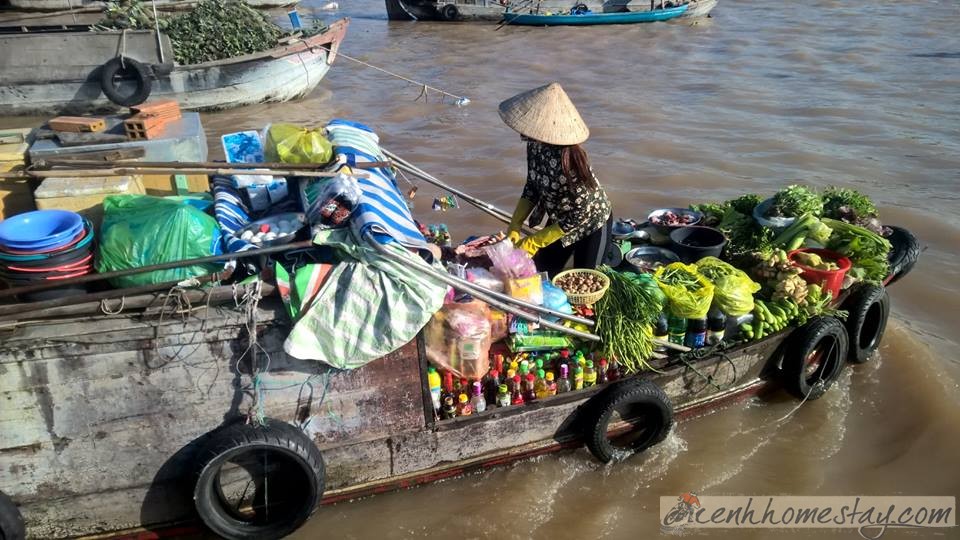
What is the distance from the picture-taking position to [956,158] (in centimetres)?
993

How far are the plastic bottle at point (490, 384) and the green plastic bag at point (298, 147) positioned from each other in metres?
1.67

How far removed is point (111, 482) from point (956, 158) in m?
11.7

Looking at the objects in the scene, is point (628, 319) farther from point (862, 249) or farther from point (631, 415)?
point (862, 249)

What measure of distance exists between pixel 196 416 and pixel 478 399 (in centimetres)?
157

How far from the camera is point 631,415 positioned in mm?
4426

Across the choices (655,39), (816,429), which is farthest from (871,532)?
(655,39)

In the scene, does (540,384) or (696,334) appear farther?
(696,334)

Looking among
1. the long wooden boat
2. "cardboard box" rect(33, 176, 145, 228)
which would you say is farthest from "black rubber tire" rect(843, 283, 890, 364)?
"cardboard box" rect(33, 176, 145, 228)

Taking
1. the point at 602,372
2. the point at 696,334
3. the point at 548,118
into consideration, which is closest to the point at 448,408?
the point at 602,372

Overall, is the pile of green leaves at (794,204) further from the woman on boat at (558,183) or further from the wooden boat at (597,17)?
the wooden boat at (597,17)

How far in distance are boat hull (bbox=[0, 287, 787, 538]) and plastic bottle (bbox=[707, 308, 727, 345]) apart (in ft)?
4.72

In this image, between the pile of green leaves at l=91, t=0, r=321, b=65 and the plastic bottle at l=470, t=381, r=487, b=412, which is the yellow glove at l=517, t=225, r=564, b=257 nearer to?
the plastic bottle at l=470, t=381, r=487, b=412

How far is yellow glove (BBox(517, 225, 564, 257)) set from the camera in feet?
14.0

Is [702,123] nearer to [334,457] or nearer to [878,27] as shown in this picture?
[334,457]
